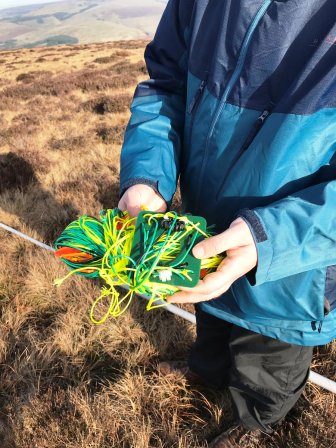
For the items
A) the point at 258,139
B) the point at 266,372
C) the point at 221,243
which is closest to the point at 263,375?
the point at 266,372

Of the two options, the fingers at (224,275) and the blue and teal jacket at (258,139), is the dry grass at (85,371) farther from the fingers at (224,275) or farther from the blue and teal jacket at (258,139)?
the fingers at (224,275)

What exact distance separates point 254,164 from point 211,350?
Result: 1272 millimetres

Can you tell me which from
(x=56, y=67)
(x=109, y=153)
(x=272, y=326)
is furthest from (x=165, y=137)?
(x=56, y=67)

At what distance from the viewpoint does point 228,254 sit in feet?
3.02

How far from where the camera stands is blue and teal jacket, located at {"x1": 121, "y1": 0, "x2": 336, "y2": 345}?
2.96 ft

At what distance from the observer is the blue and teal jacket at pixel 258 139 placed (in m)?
0.90

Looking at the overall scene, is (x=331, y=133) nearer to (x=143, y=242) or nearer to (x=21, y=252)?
(x=143, y=242)

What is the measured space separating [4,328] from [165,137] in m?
2.08

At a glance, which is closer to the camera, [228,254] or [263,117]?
[228,254]

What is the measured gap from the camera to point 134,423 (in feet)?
6.16

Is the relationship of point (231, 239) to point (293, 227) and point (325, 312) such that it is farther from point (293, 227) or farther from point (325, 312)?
point (325, 312)

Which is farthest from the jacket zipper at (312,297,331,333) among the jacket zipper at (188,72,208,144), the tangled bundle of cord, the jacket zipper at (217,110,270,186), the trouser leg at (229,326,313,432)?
the jacket zipper at (188,72,208,144)

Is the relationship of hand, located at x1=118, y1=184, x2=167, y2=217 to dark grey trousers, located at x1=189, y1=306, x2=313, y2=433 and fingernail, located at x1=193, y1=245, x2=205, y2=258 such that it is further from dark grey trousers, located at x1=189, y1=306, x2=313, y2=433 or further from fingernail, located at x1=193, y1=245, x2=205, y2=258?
dark grey trousers, located at x1=189, y1=306, x2=313, y2=433

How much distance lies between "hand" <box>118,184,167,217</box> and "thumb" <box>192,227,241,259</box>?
1.46 feet
